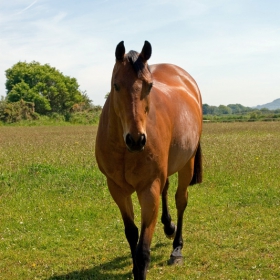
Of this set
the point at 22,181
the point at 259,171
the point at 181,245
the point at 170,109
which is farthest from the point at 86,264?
the point at 259,171

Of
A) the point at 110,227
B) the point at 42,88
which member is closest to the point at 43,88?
the point at 42,88

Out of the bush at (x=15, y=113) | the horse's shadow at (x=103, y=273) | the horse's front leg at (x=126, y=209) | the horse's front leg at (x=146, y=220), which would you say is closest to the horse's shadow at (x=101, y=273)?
the horse's shadow at (x=103, y=273)

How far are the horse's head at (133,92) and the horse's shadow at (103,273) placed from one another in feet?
6.17

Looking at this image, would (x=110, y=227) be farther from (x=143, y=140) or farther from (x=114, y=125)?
(x=143, y=140)

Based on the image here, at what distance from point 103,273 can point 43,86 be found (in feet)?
198

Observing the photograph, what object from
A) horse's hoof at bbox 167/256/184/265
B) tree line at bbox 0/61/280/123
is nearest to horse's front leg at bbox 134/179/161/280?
horse's hoof at bbox 167/256/184/265

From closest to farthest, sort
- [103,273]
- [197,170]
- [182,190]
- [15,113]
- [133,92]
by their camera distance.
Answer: [133,92], [103,273], [182,190], [197,170], [15,113]

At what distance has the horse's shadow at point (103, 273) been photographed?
4.15 meters

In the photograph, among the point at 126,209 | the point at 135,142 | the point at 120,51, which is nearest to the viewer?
the point at 135,142

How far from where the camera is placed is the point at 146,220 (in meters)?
3.59

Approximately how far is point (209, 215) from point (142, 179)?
2.84 metres

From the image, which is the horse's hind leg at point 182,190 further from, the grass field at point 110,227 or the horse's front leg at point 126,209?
the horse's front leg at point 126,209

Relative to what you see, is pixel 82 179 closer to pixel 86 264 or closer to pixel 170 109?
pixel 86 264

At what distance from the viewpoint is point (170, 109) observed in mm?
4258
